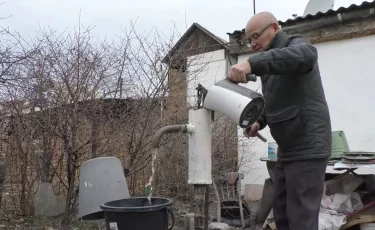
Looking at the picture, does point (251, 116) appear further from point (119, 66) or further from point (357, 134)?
point (357, 134)

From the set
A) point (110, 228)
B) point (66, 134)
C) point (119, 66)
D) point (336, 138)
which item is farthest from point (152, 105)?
point (110, 228)

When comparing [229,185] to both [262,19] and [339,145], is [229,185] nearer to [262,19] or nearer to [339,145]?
[339,145]

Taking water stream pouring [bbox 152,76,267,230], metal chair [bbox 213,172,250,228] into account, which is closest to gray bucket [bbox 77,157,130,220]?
water stream pouring [bbox 152,76,267,230]

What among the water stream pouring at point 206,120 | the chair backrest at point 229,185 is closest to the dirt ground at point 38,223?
the chair backrest at point 229,185

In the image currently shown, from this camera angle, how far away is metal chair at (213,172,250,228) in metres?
5.45

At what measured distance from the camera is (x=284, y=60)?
6.57 feet

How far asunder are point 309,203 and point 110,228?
125 cm

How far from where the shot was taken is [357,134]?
22.5ft

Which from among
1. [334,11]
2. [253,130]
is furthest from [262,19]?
[334,11]

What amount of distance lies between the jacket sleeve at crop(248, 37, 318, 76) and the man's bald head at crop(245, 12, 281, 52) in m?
0.30

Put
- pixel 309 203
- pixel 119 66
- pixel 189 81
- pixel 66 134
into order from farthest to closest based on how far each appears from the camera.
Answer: pixel 189 81, pixel 119 66, pixel 66 134, pixel 309 203

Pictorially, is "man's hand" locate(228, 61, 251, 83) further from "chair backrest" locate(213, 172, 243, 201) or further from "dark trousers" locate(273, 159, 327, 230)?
"chair backrest" locate(213, 172, 243, 201)

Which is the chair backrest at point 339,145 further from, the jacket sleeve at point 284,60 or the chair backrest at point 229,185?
the jacket sleeve at point 284,60

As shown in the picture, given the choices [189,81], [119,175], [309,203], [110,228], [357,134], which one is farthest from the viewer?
[357,134]
